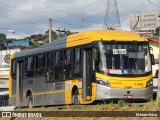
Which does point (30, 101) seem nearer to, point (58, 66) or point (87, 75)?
point (58, 66)

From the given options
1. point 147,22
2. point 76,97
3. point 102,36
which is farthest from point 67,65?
point 147,22

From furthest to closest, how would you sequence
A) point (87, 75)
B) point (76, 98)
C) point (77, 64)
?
1. point (76, 98)
2. point (77, 64)
3. point (87, 75)

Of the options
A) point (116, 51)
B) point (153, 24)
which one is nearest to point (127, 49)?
point (116, 51)

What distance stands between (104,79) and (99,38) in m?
1.76

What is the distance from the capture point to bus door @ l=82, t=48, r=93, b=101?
19.6 meters

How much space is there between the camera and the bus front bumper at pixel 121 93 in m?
18.8

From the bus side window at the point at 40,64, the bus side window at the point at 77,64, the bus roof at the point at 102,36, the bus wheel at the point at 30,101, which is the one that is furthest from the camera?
the bus wheel at the point at 30,101

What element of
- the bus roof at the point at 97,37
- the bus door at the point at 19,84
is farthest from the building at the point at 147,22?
the bus roof at the point at 97,37

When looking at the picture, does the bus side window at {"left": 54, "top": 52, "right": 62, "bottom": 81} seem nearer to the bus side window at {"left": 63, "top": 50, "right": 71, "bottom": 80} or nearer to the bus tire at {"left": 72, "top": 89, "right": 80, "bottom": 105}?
the bus side window at {"left": 63, "top": 50, "right": 71, "bottom": 80}

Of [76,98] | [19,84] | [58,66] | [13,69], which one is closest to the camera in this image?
[76,98]

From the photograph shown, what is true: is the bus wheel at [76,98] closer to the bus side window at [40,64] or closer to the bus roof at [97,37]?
the bus roof at [97,37]

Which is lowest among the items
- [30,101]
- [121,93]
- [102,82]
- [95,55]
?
[30,101]

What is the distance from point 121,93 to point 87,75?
173 centimetres

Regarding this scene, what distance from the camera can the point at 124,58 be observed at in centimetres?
1925
